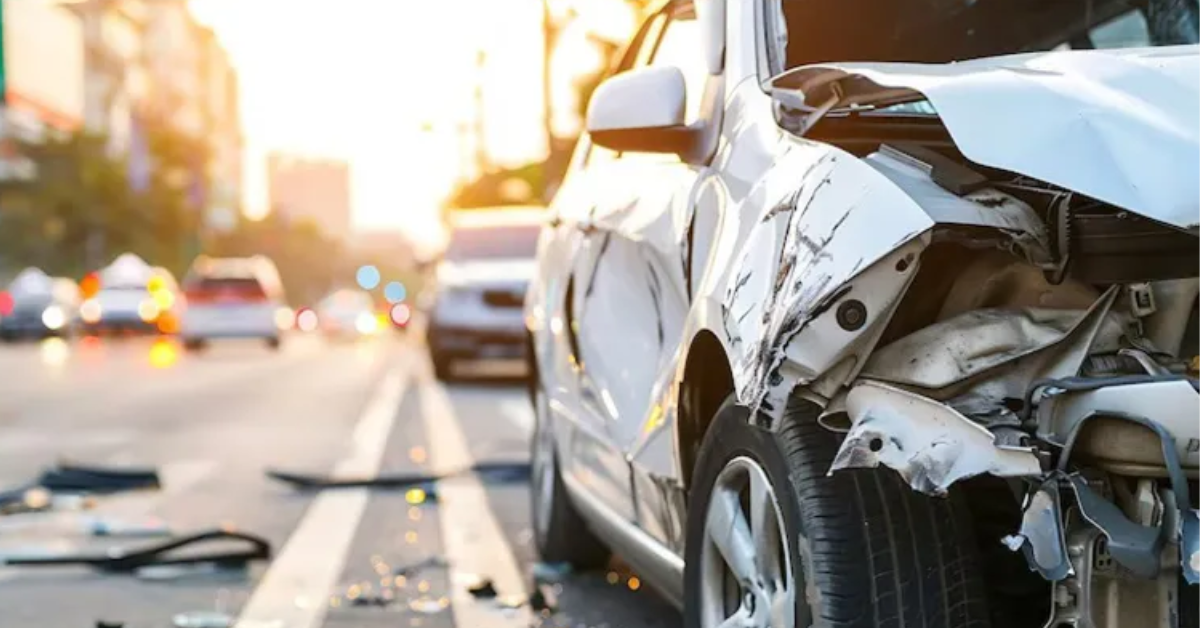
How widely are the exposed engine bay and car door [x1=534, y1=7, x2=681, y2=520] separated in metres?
1.72


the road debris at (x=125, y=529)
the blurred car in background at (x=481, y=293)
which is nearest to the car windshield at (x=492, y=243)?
the blurred car in background at (x=481, y=293)

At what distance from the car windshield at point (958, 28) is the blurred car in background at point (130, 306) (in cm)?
3689

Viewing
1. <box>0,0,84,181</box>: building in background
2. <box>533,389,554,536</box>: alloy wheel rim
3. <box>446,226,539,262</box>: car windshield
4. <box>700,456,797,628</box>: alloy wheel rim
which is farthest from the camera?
<box>0,0,84,181</box>: building in background

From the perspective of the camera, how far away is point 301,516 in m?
7.90

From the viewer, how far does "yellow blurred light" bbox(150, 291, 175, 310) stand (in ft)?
138

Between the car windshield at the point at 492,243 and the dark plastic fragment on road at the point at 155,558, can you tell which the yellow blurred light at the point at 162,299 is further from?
the dark plastic fragment on road at the point at 155,558

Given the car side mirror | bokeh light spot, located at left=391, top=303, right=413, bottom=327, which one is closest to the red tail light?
bokeh light spot, located at left=391, top=303, right=413, bottom=327

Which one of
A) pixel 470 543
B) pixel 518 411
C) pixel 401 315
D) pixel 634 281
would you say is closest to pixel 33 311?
pixel 401 315

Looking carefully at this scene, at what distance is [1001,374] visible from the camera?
9.48 ft

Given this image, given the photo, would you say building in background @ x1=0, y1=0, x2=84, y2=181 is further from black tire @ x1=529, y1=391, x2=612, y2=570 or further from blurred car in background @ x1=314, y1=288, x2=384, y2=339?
black tire @ x1=529, y1=391, x2=612, y2=570

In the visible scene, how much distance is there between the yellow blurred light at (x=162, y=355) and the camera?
25.0 metres

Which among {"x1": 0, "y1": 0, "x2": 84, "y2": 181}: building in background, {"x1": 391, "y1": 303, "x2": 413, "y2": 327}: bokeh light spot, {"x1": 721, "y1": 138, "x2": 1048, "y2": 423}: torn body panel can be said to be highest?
{"x1": 0, "y1": 0, "x2": 84, "y2": 181}: building in background

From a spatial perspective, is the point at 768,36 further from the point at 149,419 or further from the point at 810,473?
the point at 149,419

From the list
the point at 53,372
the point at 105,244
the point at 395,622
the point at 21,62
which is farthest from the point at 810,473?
the point at 21,62
